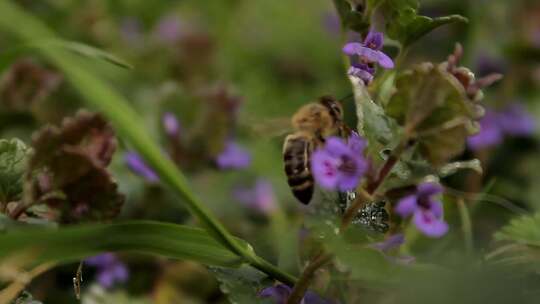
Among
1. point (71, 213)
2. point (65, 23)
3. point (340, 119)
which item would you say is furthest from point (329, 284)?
point (65, 23)

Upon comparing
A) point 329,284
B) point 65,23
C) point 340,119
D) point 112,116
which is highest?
point 112,116

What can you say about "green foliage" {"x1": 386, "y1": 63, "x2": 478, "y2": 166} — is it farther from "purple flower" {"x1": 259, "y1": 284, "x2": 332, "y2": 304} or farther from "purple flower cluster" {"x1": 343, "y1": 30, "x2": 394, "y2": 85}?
"purple flower" {"x1": 259, "y1": 284, "x2": 332, "y2": 304}

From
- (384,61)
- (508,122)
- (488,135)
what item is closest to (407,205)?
(384,61)

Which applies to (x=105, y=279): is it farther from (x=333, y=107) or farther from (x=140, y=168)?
(x=333, y=107)

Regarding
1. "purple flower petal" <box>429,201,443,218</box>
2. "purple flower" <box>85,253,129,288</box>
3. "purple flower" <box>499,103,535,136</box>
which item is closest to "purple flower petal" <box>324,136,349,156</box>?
"purple flower petal" <box>429,201,443,218</box>

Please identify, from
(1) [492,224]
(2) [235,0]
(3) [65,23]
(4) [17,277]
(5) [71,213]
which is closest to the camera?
(4) [17,277]

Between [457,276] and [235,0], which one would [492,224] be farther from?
[235,0]

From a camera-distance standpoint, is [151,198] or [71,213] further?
[151,198]
